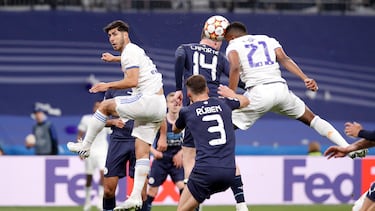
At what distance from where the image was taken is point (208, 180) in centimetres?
1401

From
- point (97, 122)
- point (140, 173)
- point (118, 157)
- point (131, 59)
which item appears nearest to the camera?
point (131, 59)

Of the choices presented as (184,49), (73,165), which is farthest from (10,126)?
(184,49)

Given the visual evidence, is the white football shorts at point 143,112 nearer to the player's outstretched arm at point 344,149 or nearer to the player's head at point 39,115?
the player's outstretched arm at point 344,149

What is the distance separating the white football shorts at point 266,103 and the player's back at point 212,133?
153cm

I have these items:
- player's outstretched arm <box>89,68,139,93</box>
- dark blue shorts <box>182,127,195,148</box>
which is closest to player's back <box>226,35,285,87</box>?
dark blue shorts <box>182,127,195,148</box>

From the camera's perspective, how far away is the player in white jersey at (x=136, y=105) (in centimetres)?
1517

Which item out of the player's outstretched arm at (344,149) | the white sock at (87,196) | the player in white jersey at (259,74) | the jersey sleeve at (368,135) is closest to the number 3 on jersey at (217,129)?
the player's outstretched arm at (344,149)

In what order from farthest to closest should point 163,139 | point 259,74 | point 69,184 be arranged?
1. point 69,184
2. point 163,139
3. point 259,74

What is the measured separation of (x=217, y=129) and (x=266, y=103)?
174 centimetres

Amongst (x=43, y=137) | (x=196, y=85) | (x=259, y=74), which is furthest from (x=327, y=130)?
(x=43, y=137)

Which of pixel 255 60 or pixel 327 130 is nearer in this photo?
pixel 255 60

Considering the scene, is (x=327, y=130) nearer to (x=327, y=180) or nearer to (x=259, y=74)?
(x=259, y=74)

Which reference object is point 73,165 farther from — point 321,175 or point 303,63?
point 303,63

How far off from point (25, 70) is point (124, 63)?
11306 millimetres
